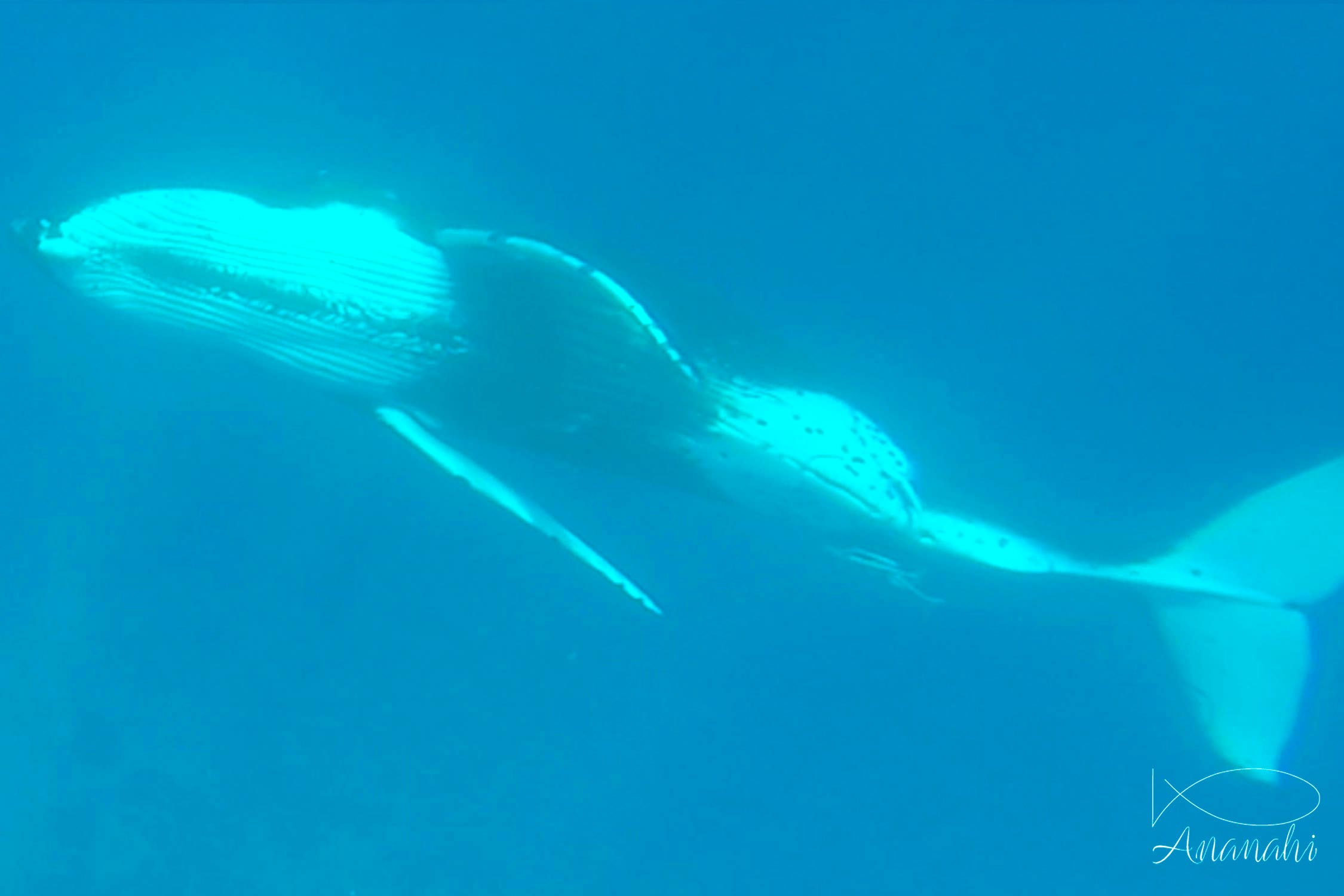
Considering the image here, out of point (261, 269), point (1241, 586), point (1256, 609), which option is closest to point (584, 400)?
point (261, 269)

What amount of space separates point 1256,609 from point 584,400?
538cm

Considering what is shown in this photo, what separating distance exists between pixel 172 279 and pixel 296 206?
3.36 feet

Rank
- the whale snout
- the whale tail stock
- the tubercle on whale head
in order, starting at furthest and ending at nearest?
the whale tail stock, the tubercle on whale head, the whale snout

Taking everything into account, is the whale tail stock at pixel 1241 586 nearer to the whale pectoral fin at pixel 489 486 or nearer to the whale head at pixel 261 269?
the whale pectoral fin at pixel 489 486

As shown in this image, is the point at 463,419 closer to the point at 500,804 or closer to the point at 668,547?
the point at 668,547

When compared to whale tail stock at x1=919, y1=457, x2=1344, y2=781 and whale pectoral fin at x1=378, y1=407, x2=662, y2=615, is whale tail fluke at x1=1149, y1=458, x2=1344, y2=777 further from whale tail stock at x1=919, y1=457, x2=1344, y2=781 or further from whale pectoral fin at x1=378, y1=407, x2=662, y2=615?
whale pectoral fin at x1=378, y1=407, x2=662, y2=615

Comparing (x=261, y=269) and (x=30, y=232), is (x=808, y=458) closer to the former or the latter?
(x=261, y=269)

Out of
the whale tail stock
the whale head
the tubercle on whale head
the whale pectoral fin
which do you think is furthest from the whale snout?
the whale tail stock

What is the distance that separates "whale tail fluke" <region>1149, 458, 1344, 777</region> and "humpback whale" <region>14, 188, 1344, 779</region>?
0.01 metres

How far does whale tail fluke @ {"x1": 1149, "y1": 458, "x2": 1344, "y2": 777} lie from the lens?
6.75 metres

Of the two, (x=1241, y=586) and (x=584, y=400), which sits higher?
(x=1241, y=586)

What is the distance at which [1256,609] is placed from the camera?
7.04 m

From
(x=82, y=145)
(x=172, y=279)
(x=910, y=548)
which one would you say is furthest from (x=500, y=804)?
(x=82, y=145)

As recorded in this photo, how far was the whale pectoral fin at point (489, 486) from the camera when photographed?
6.71 m
